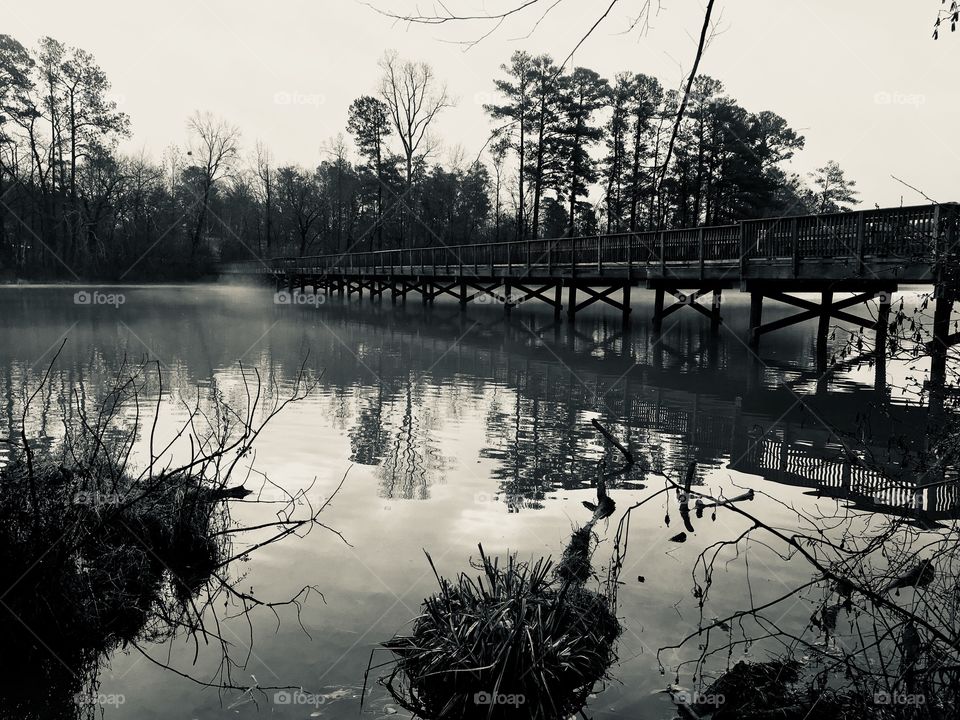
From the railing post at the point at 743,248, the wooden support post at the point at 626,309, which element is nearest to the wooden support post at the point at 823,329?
the railing post at the point at 743,248

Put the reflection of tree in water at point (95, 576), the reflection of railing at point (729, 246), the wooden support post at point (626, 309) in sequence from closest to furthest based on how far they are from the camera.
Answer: the reflection of tree in water at point (95, 576) → the reflection of railing at point (729, 246) → the wooden support post at point (626, 309)

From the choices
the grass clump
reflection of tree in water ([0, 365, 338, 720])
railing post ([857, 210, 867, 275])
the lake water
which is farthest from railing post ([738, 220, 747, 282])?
the grass clump

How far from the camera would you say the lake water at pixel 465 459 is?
4.43 meters

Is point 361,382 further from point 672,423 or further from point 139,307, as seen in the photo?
point 139,307

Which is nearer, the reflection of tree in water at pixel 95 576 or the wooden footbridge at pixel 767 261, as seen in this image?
the reflection of tree in water at pixel 95 576

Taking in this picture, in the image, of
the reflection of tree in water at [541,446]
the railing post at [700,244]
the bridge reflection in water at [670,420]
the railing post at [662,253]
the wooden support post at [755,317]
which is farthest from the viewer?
the railing post at [662,253]

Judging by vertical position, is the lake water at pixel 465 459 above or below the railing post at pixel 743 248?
below

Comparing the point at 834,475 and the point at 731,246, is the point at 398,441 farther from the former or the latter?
the point at 731,246

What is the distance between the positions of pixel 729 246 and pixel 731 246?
69 millimetres

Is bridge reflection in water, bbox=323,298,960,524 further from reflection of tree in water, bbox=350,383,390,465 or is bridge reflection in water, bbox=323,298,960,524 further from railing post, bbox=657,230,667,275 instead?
railing post, bbox=657,230,667,275

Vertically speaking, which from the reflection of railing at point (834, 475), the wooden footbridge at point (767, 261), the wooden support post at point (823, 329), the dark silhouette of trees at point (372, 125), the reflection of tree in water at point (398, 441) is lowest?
the reflection of tree in water at point (398, 441)

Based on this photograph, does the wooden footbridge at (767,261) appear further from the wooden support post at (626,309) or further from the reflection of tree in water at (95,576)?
the reflection of tree in water at (95,576)

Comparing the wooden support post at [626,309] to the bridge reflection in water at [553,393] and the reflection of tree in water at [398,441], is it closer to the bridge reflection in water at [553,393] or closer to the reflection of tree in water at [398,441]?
the bridge reflection in water at [553,393]

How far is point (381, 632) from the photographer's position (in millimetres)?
4684
